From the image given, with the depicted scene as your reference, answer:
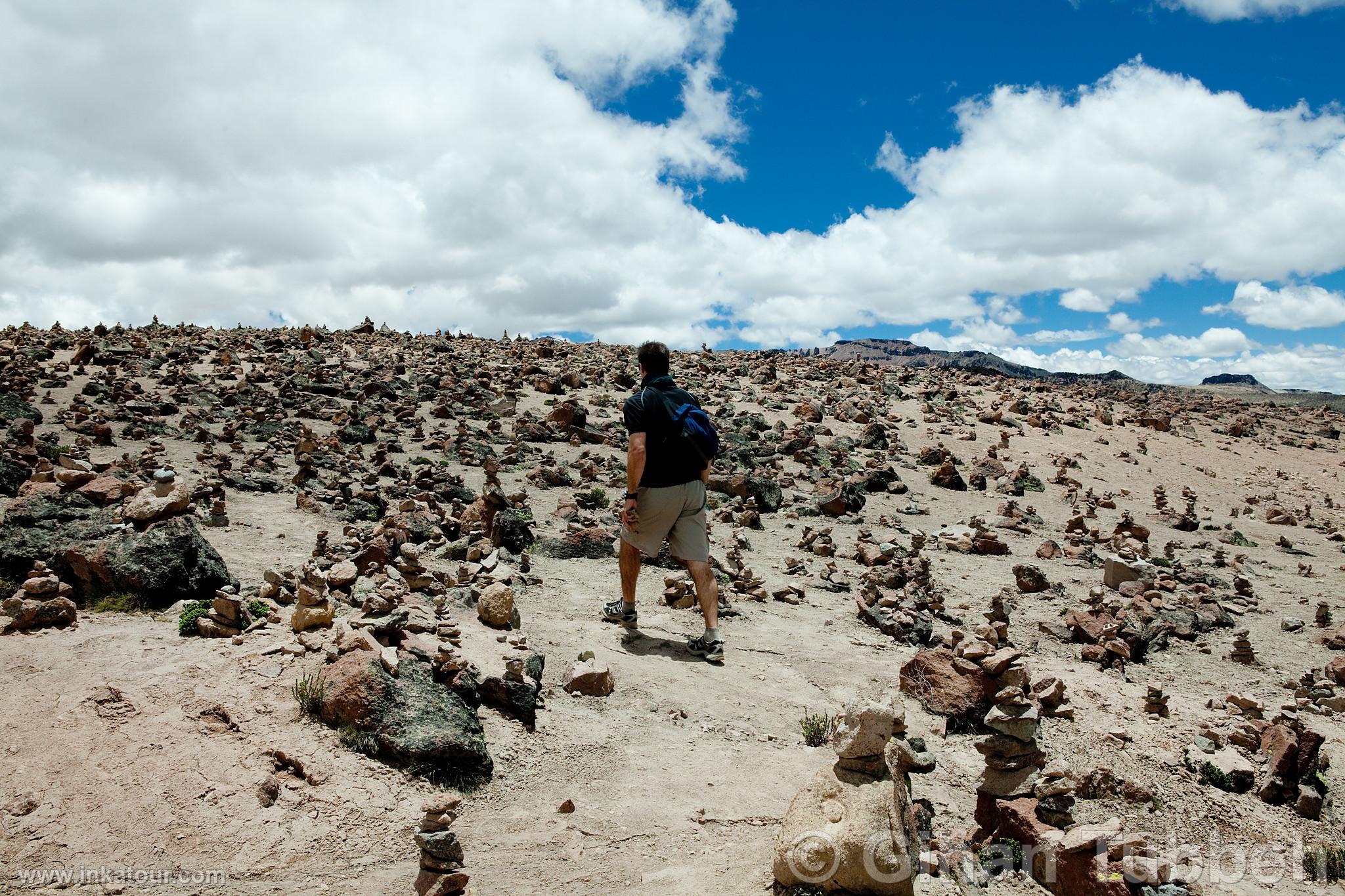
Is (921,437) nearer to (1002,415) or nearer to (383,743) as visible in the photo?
(1002,415)

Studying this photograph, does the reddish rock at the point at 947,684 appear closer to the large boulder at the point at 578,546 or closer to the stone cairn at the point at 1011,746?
the stone cairn at the point at 1011,746

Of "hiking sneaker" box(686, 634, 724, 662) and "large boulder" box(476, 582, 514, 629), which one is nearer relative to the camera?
"large boulder" box(476, 582, 514, 629)

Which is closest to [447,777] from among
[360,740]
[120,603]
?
[360,740]

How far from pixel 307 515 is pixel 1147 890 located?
355 inches

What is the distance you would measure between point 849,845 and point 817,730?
1.67m

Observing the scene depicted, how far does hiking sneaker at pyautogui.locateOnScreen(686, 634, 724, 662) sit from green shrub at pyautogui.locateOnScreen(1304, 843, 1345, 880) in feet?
13.0

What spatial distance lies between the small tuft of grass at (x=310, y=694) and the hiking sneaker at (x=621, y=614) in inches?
117

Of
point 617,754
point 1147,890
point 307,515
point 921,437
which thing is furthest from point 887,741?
point 921,437

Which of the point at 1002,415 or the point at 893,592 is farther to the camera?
the point at 1002,415

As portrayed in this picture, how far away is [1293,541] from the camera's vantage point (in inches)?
517

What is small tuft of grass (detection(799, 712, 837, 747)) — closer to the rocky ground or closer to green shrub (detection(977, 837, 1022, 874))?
the rocky ground

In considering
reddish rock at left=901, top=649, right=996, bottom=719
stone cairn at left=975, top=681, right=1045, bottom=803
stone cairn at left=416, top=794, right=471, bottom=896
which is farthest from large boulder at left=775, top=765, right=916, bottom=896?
reddish rock at left=901, top=649, right=996, bottom=719

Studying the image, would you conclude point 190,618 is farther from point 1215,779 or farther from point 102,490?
point 1215,779

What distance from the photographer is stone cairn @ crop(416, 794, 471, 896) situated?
363cm
